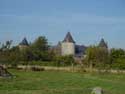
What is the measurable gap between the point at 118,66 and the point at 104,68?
143 inches


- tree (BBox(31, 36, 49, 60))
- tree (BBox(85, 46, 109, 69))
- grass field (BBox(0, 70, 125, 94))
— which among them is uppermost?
tree (BBox(31, 36, 49, 60))

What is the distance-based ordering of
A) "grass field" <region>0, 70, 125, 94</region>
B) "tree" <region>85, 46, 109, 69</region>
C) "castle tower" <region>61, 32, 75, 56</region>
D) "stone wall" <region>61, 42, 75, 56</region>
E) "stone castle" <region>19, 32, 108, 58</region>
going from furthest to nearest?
"castle tower" <region>61, 32, 75, 56</region> < "stone wall" <region>61, 42, 75, 56</region> < "stone castle" <region>19, 32, 108, 58</region> < "tree" <region>85, 46, 109, 69</region> < "grass field" <region>0, 70, 125, 94</region>

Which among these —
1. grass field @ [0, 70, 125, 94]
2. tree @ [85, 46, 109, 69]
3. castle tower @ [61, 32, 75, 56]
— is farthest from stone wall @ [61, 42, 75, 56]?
grass field @ [0, 70, 125, 94]

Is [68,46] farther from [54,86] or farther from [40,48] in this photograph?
[54,86]

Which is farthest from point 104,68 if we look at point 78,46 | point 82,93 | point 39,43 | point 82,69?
point 78,46

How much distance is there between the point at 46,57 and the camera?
75.8 m

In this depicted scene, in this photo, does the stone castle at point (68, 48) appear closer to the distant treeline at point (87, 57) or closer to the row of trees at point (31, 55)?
the row of trees at point (31, 55)

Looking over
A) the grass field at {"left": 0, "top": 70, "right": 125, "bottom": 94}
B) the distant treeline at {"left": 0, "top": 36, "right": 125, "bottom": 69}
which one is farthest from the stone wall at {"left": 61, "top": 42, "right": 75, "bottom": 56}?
the grass field at {"left": 0, "top": 70, "right": 125, "bottom": 94}

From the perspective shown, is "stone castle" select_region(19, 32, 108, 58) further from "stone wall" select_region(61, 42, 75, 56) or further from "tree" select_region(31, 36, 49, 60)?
"tree" select_region(31, 36, 49, 60)

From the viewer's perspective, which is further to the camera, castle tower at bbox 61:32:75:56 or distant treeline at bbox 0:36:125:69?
castle tower at bbox 61:32:75:56

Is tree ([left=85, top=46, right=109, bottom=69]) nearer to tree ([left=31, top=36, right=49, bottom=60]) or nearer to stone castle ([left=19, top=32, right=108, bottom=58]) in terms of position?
tree ([left=31, top=36, right=49, bottom=60])

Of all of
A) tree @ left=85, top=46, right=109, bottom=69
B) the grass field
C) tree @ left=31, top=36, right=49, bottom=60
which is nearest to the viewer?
the grass field

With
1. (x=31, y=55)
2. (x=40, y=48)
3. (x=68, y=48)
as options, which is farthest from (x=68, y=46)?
(x=31, y=55)

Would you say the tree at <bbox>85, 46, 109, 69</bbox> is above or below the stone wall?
below
